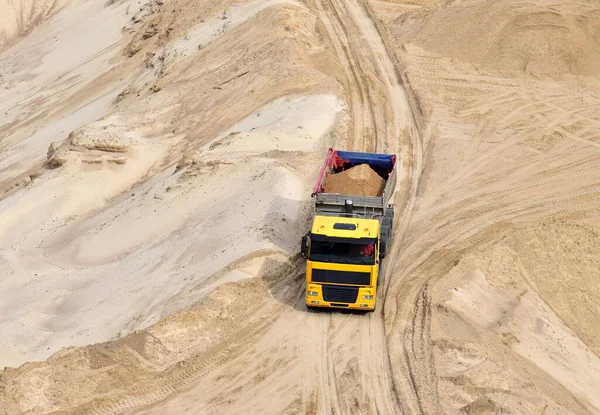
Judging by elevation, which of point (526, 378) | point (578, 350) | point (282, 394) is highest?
point (282, 394)

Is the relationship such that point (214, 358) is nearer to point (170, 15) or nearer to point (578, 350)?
point (578, 350)

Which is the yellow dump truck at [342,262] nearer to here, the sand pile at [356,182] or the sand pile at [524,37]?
the sand pile at [356,182]

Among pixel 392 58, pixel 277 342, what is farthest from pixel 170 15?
pixel 277 342

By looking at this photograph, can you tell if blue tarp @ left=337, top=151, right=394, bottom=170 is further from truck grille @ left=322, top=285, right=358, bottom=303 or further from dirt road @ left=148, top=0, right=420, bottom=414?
truck grille @ left=322, top=285, right=358, bottom=303

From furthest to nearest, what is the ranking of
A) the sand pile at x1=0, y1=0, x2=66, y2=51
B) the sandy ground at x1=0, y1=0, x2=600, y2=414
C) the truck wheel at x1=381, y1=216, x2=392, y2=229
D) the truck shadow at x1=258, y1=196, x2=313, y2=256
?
the sand pile at x1=0, y1=0, x2=66, y2=51, the truck shadow at x1=258, y1=196, x2=313, y2=256, the truck wheel at x1=381, y1=216, x2=392, y2=229, the sandy ground at x1=0, y1=0, x2=600, y2=414

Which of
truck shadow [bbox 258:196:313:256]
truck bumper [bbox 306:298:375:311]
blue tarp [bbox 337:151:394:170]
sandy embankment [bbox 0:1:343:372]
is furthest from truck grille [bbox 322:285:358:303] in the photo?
blue tarp [bbox 337:151:394:170]

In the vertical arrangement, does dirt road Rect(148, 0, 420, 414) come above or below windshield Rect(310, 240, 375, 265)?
below

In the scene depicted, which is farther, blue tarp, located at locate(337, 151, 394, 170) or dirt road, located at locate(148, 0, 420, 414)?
blue tarp, located at locate(337, 151, 394, 170)
